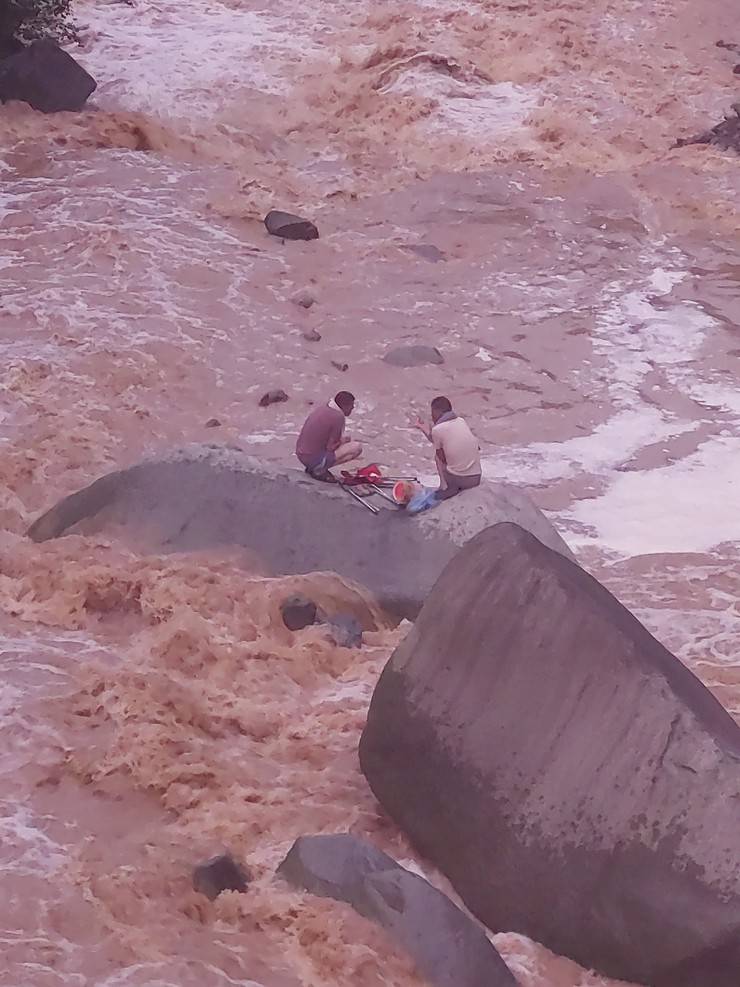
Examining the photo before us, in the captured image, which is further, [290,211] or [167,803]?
[290,211]

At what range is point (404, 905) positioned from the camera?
4809 millimetres

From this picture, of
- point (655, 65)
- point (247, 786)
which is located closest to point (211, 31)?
point (655, 65)

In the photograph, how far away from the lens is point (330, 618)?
714cm

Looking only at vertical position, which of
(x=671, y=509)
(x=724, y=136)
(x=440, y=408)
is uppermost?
(x=724, y=136)

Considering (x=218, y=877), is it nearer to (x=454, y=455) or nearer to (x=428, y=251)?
(x=454, y=455)

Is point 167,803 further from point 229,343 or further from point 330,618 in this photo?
point 229,343

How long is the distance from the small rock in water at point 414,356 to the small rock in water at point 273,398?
115 cm

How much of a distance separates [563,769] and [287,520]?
2.95m

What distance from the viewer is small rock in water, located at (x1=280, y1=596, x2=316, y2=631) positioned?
714 centimetres

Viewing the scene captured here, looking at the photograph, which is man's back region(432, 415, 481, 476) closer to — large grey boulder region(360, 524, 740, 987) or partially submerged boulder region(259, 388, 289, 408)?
large grey boulder region(360, 524, 740, 987)

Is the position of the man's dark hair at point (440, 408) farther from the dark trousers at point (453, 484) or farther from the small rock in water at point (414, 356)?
the small rock in water at point (414, 356)

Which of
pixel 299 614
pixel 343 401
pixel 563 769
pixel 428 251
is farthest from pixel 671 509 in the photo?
pixel 428 251

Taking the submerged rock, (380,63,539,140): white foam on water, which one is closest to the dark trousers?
(380,63,539,140): white foam on water

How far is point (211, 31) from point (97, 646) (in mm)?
13226
